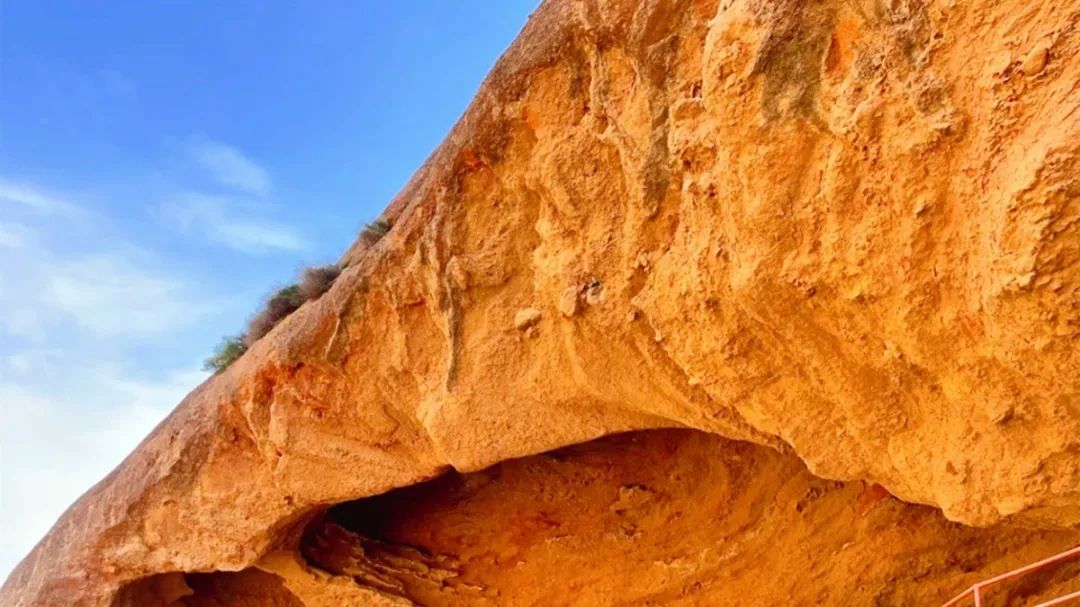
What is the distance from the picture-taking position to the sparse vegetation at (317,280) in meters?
5.29

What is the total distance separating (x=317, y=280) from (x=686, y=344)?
A: 279 centimetres

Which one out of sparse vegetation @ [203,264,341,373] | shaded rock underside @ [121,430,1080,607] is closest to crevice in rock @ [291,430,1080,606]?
shaded rock underside @ [121,430,1080,607]

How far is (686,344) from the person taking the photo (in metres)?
3.34

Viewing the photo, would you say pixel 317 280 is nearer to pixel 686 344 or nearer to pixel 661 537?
pixel 661 537

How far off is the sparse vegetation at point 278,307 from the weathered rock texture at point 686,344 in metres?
0.36

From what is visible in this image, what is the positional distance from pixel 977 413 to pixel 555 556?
3268mm

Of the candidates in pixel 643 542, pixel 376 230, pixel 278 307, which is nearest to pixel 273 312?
pixel 278 307

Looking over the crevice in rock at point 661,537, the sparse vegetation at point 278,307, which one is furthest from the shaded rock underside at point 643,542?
the sparse vegetation at point 278,307

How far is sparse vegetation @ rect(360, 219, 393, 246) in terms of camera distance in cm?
482

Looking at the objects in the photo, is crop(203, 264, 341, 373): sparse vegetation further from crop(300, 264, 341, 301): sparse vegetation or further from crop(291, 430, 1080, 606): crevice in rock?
crop(291, 430, 1080, 606): crevice in rock

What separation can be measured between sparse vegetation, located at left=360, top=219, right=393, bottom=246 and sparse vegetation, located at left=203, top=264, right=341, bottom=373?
0.47 metres

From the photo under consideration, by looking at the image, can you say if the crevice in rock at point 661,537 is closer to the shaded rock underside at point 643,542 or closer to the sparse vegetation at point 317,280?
the shaded rock underside at point 643,542

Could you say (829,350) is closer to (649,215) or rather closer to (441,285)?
(649,215)

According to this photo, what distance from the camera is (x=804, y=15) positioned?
2.75 meters
